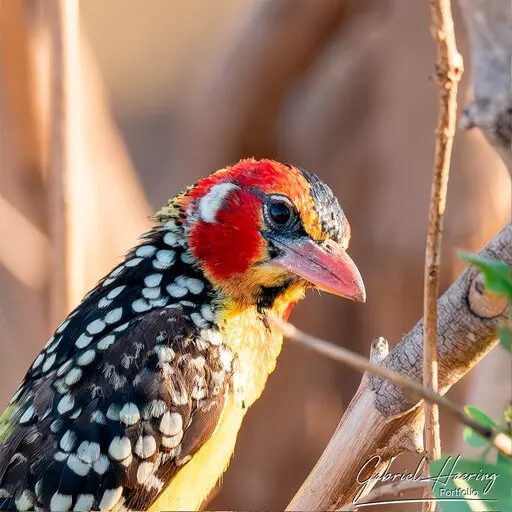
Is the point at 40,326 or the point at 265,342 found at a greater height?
the point at 265,342

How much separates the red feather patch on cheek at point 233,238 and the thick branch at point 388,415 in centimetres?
73

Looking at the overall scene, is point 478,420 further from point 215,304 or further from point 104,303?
point 104,303

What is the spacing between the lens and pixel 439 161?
1298 millimetres

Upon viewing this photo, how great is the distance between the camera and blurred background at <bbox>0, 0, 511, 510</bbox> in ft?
11.4

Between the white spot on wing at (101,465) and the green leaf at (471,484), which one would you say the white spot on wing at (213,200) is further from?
the green leaf at (471,484)

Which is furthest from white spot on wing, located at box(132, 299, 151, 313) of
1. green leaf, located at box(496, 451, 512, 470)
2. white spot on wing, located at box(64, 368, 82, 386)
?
green leaf, located at box(496, 451, 512, 470)

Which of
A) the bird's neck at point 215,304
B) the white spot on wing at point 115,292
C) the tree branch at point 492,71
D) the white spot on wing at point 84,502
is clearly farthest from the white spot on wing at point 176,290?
the tree branch at point 492,71

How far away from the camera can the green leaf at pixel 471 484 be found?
4.14ft

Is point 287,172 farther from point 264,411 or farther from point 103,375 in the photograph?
point 264,411

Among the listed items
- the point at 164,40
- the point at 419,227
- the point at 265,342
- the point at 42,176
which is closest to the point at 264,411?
the point at 419,227

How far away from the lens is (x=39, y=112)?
354 centimetres

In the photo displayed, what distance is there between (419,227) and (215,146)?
1.17 meters

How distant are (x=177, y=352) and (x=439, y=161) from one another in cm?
116

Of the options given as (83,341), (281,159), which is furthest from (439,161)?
(281,159)
